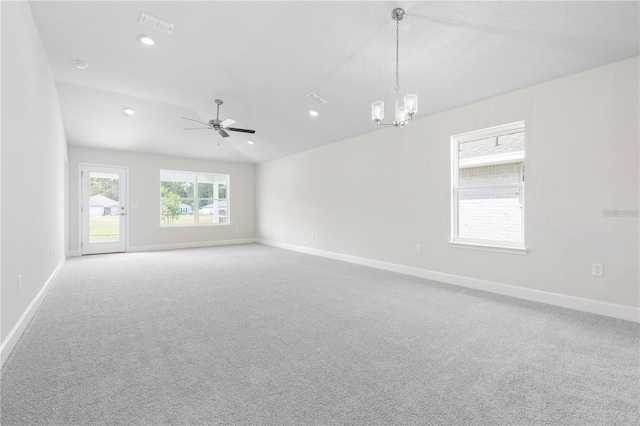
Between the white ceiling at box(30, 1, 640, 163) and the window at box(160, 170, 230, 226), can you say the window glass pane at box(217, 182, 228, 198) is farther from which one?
the white ceiling at box(30, 1, 640, 163)

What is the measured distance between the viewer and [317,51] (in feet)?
11.6

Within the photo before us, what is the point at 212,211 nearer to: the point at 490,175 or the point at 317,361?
the point at 490,175

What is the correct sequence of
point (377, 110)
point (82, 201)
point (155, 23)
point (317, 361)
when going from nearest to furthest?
1. point (317, 361)
2. point (377, 110)
3. point (155, 23)
4. point (82, 201)

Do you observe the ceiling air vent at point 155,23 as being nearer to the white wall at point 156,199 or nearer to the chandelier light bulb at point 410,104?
the chandelier light bulb at point 410,104

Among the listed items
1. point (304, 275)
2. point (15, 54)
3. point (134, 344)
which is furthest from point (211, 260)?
point (15, 54)

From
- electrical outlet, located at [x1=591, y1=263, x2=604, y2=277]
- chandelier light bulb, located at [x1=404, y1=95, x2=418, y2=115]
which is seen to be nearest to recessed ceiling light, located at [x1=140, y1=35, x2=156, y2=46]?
chandelier light bulb, located at [x1=404, y1=95, x2=418, y2=115]

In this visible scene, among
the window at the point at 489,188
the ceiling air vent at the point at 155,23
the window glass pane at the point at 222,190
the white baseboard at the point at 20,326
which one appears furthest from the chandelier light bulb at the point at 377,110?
the window glass pane at the point at 222,190

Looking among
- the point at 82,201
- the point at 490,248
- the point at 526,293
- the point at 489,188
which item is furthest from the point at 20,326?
the point at 82,201

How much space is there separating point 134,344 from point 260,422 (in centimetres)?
144

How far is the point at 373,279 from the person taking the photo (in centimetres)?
462

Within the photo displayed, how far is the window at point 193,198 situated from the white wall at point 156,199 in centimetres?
18

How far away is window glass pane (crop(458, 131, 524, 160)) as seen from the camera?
12.6 ft

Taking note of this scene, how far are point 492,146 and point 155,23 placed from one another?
13.9 feet

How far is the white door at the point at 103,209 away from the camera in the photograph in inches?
275
